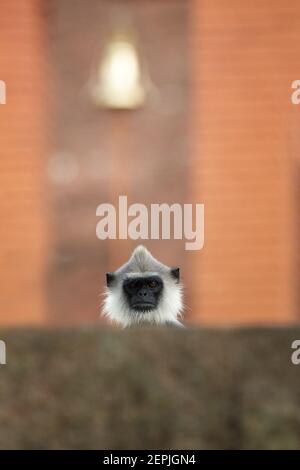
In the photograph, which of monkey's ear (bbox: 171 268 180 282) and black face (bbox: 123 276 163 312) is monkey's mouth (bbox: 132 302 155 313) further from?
monkey's ear (bbox: 171 268 180 282)

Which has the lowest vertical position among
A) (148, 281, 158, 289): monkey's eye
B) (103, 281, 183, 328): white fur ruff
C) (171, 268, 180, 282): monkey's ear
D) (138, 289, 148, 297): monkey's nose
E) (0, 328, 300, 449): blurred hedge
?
(0, 328, 300, 449): blurred hedge

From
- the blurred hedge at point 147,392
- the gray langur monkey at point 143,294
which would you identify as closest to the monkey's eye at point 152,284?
the gray langur monkey at point 143,294

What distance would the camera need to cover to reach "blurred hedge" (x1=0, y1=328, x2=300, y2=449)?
6.46 m

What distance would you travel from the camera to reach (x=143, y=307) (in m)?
3.27

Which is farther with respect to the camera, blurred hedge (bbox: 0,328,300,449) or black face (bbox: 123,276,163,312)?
blurred hedge (bbox: 0,328,300,449)

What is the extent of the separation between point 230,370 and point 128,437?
2.62ft

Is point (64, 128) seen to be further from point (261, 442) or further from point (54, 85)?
point (261, 442)

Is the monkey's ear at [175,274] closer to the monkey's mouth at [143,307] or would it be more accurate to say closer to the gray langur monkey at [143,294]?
the gray langur monkey at [143,294]

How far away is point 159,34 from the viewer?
670cm

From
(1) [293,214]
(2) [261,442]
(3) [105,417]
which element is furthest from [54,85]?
(2) [261,442]

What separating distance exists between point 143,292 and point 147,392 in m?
3.37

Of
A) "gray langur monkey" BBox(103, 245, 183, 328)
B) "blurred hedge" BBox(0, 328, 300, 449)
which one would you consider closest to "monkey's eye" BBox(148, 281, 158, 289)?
"gray langur monkey" BBox(103, 245, 183, 328)
